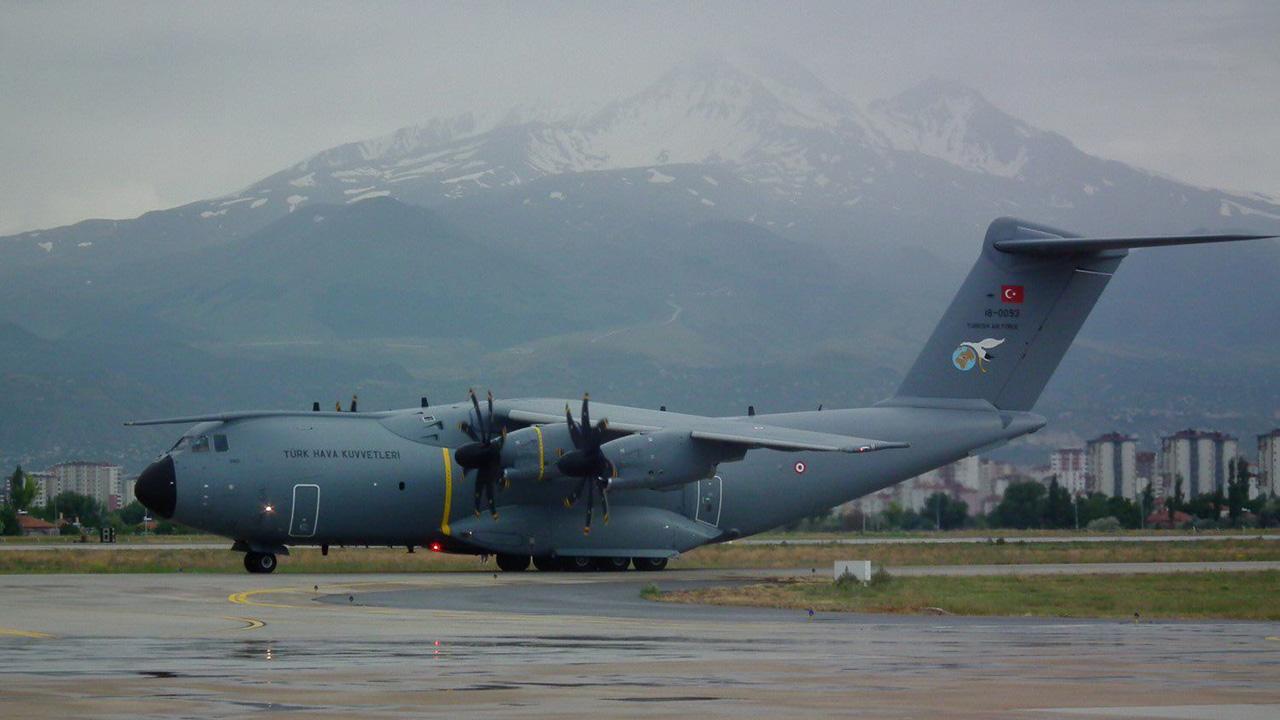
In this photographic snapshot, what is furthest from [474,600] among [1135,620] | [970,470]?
[970,470]

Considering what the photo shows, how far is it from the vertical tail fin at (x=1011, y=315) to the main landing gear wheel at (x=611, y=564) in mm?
7765

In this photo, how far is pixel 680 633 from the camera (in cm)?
2195

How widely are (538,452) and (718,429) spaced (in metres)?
3.82

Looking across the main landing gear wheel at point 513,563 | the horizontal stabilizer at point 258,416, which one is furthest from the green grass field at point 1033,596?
the horizontal stabilizer at point 258,416

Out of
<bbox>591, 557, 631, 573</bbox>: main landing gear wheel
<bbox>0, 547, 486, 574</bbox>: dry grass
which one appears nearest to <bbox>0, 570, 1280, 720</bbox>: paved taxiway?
<bbox>591, 557, 631, 573</bbox>: main landing gear wheel

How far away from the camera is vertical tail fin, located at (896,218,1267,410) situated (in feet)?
138

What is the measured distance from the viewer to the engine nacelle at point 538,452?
37.7 meters

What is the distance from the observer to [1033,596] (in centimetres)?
2962

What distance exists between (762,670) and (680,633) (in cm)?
517

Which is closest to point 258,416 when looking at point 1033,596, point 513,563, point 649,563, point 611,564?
point 513,563

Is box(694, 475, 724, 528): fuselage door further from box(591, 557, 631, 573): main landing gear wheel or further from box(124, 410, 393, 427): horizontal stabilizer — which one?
box(124, 410, 393, 427): horizontal stabilizer

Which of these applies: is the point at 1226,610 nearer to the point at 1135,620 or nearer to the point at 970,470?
the point at 1135,620

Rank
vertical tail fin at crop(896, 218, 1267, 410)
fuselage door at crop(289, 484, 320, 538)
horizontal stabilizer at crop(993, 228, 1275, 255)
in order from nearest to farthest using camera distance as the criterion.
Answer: fuselage door at crop(289, 484, 320, 538) → horizontal stabilizer at crop(993, 228, 1275, 255) → vertical tail fin at crop(896, 218, 1267, 410)

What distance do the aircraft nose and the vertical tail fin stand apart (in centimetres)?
1692
